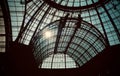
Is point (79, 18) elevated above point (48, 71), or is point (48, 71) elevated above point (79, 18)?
point (79, 18)

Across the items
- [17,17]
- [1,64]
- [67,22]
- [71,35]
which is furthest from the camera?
[71,35]

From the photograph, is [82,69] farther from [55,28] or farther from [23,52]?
[23,52]

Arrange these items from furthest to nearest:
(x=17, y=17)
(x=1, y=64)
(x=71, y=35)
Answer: (x=71, y=35) → (x=17, y=17) → (x=1, y=64)

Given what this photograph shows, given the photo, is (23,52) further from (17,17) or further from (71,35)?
(71,35)

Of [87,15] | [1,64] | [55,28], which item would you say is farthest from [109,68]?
[1,64]

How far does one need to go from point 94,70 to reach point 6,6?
17.9m

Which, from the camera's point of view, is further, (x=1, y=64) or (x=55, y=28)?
(x=55, y=28)

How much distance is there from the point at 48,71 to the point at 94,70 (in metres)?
8.88

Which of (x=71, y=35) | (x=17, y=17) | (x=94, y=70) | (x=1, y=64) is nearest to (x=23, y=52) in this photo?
(x=1, y=64)

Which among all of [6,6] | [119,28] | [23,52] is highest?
[6,6]

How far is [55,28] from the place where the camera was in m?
44.7

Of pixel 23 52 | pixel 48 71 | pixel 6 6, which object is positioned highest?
pixel 6 6

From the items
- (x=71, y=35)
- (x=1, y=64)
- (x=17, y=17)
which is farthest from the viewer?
(x=71, y=35)

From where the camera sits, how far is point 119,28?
40344mm
